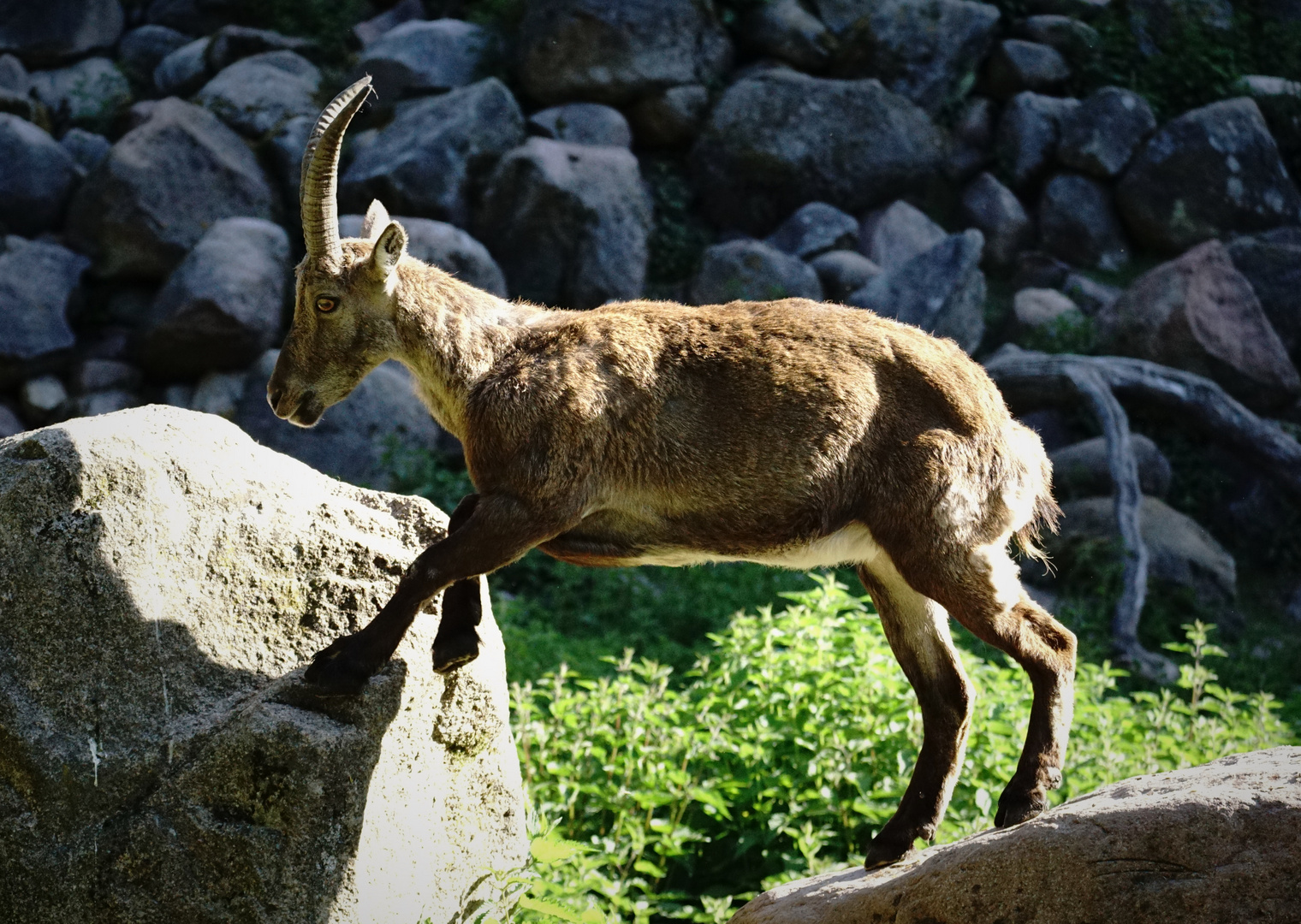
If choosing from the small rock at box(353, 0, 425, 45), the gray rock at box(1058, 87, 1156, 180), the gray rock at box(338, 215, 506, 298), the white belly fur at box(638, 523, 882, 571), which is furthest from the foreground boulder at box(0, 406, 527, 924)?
the gray rock at box(1058, 87, 1156, 180)

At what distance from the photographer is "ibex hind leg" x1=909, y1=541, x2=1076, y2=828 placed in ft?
14.5

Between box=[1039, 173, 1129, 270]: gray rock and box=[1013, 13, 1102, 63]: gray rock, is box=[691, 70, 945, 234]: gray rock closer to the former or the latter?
box=[1039, 173, 1129, 270]: gray rock

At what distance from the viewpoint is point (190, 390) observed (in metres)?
14.0

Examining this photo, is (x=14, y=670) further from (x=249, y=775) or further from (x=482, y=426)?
(x=482, y=426)

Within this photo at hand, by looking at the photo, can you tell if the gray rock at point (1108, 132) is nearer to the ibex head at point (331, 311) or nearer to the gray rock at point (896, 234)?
the gray rock at point (896, 234)

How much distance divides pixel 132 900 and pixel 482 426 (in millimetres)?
1912

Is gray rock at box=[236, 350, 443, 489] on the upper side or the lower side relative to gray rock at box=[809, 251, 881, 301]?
lower

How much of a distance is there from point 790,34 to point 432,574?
47.9ft

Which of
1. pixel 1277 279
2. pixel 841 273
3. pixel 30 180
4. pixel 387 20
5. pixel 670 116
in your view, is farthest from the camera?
pixel 387 20

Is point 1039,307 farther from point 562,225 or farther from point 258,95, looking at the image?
point 258,95

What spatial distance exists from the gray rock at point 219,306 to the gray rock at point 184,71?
11.6 feet

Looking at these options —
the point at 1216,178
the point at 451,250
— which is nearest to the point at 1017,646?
the point at 451,250

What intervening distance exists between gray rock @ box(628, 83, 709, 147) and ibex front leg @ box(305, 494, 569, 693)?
13.3 metres

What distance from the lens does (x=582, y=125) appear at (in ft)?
52.9
